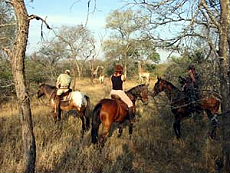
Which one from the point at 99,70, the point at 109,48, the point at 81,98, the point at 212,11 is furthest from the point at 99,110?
the point at 109,48

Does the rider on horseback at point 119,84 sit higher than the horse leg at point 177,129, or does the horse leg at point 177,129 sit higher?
the rider on horseback at point 119,84

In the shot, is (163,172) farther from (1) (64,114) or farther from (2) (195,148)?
(1) (64,114)

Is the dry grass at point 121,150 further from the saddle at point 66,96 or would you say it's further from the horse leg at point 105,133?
the saddle at point 66,96

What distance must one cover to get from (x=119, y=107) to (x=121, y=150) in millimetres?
1955

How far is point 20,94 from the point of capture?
151 inches

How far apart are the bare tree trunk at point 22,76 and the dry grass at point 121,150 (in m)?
0.78

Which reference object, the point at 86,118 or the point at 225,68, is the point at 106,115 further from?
the point at 225,68

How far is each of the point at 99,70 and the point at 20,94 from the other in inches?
1479

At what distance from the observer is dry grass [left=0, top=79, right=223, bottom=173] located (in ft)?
18.6

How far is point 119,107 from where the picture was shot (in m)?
8.91

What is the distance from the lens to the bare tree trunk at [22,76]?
371cm

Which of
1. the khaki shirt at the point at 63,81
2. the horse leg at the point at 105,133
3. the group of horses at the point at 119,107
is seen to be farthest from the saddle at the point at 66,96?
the horse leg at the point at 105,133

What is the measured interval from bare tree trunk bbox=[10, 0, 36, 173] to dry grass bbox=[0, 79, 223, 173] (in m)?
0.78

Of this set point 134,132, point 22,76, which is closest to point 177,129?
point 134,132
